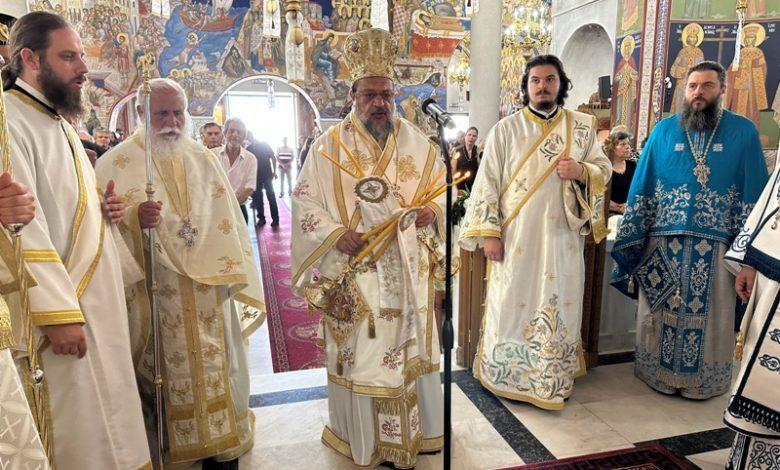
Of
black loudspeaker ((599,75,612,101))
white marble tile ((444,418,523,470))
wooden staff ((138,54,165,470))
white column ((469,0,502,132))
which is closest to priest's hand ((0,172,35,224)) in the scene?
wooden staff ((138,54,165,470))

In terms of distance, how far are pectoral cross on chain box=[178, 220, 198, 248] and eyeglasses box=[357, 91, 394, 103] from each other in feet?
3.15

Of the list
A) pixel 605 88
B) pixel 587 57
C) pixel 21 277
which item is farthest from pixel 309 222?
pixel 587 57

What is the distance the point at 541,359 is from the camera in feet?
10.1

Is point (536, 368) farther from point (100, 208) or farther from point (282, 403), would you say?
point (100, 208)

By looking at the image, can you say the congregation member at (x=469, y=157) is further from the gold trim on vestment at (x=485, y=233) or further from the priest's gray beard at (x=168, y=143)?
the priest's gray beard at (x=168, y=143)

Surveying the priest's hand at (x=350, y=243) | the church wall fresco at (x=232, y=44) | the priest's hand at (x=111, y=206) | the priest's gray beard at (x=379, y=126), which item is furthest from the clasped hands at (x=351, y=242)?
the church wall fresco at (x=232, y=44)

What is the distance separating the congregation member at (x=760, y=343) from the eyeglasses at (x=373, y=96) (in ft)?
5.32

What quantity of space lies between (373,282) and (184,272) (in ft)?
2.73

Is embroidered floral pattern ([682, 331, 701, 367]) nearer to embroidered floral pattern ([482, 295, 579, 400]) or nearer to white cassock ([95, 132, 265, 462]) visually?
embroidered floral pattern ([482, 295, 579, 400])

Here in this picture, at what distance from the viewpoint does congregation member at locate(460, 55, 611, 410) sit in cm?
303

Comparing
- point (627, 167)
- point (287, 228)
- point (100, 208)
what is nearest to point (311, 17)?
point (287, 228)

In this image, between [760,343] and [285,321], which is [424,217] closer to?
[760,343]

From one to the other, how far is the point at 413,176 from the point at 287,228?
27.2 feet

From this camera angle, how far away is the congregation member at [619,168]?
4.79 metres
